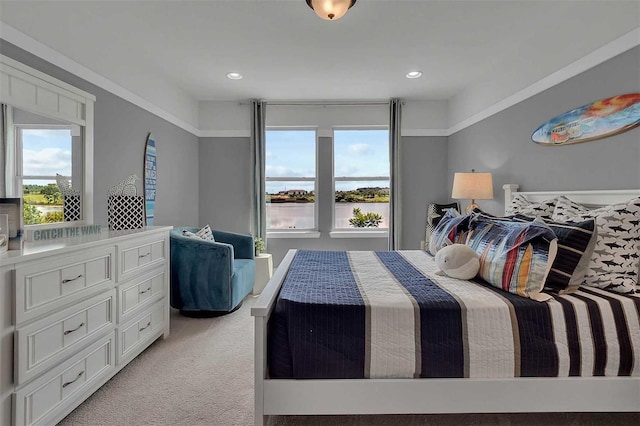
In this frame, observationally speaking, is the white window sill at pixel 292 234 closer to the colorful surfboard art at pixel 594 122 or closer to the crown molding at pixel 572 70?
the crown molding at pixel 572 70

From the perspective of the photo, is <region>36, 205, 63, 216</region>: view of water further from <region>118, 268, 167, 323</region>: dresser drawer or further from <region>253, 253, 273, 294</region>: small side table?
<region>253, 253, 273, 294</region>: small side table

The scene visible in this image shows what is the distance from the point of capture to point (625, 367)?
150cm

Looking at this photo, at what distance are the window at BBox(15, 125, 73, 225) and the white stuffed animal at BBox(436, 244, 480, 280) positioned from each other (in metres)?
2.58

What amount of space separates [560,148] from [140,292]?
334 centimetres

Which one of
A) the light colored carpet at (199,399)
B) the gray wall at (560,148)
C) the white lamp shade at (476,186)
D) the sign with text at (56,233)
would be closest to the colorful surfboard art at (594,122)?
the gray wall at (560,148)

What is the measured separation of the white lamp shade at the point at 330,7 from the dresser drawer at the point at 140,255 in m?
1.90

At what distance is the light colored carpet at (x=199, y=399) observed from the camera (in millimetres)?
1683

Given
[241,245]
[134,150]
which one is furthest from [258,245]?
[134,150]

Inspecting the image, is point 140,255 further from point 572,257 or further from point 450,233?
point 572,257

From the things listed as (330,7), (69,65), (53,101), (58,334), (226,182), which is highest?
(330,7)

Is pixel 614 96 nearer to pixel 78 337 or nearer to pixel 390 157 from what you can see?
pixel 390 157

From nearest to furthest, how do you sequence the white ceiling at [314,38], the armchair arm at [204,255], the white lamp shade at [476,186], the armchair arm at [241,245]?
the white ceiling at [314,38]
the armchair arm at [204,255]
the white lamp shade at [476,186]
the armchair arm at [241,245]

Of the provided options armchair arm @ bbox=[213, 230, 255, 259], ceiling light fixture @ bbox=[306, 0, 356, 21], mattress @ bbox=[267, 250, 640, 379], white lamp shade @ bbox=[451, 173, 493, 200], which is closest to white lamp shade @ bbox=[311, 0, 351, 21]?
ceiling light fixture @ bbox=[306, 0, 356, 21]

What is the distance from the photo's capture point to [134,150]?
3223 mm
